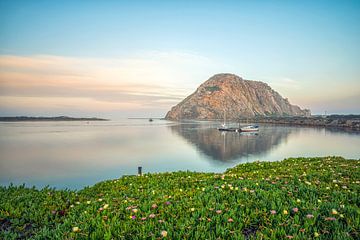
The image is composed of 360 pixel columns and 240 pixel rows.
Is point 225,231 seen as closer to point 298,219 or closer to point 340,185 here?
point 298,219

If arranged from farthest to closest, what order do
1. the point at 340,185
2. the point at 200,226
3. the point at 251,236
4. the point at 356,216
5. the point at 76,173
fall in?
the point at 76,173
the point at 340,185
the point at 356,216
the point at 200,226
the point at 251,236

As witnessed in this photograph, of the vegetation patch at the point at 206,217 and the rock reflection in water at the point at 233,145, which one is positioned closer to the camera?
the vegetation patch at the point at 206,217

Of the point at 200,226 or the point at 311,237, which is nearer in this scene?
the point at 311,237

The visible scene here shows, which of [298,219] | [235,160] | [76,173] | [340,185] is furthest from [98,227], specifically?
[235,160]

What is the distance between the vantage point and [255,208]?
566 centimetres

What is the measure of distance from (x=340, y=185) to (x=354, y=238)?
455 centimetres

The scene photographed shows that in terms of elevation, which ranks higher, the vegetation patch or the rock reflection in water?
the vegetation patch

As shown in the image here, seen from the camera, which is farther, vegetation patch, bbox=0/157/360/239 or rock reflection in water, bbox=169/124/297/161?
rock reflection in water, bbox=169/124/297/161

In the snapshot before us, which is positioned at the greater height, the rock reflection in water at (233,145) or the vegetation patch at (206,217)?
the vegetation patch at (206,217)

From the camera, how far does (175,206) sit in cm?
600

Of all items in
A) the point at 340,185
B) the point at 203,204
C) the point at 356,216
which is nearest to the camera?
the point at 356,216

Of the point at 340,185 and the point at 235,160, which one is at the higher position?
the point at 340,185

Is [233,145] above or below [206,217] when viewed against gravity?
below

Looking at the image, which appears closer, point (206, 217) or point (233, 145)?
point (206, 217)
